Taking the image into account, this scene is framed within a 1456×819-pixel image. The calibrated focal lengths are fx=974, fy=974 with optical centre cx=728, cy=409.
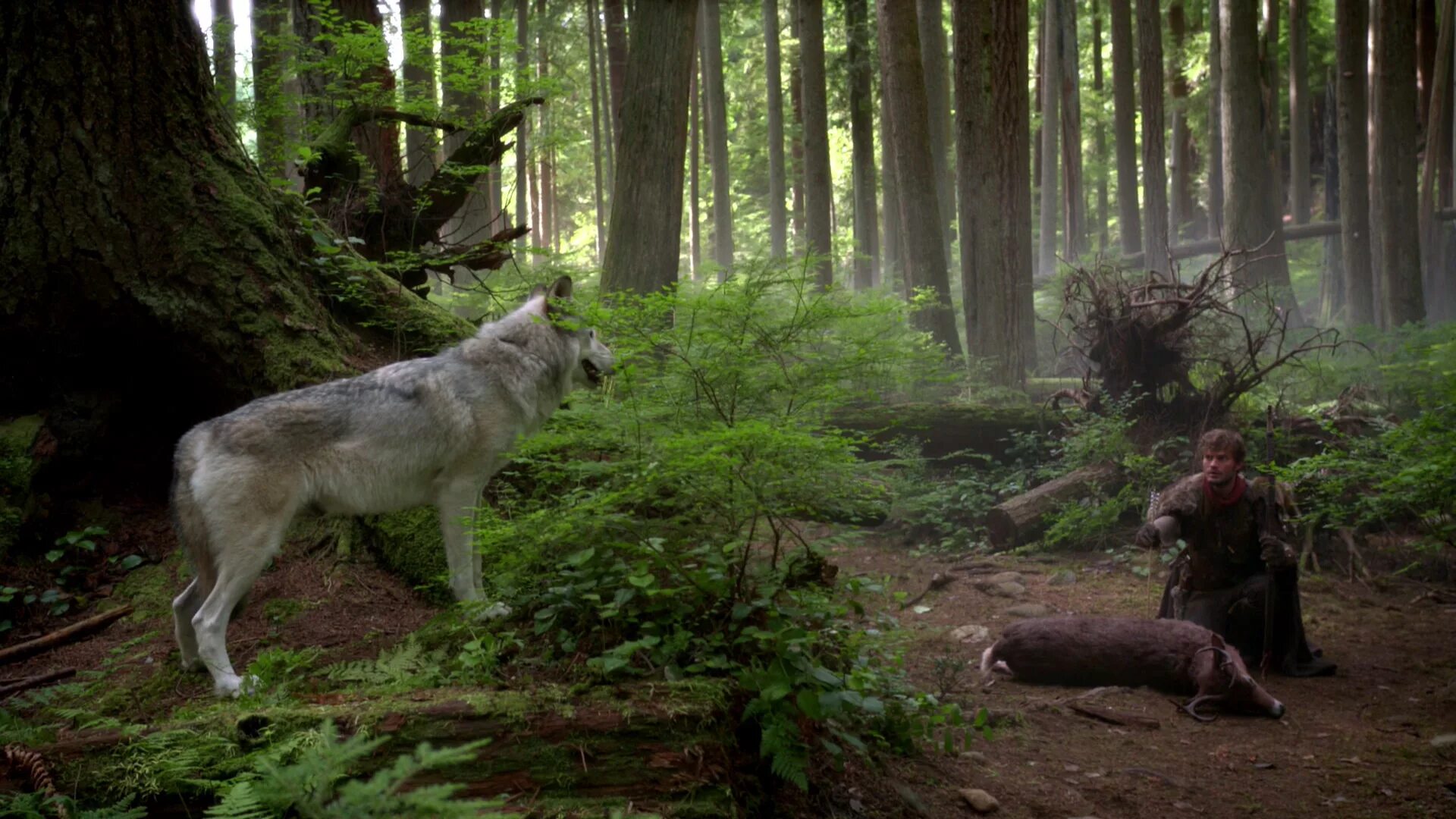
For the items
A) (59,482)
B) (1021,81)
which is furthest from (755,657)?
(1021,81)

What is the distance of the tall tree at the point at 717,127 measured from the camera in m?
27.3

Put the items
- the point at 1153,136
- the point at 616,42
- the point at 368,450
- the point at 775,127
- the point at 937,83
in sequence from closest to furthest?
the point at 368,450 → the point at 616,42 → the point at 937,83 → the point at 1153,136 → the point at 775,127

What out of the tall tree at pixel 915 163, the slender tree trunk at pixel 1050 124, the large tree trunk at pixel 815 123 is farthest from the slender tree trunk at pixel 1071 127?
the tall tree at pixel 915 163

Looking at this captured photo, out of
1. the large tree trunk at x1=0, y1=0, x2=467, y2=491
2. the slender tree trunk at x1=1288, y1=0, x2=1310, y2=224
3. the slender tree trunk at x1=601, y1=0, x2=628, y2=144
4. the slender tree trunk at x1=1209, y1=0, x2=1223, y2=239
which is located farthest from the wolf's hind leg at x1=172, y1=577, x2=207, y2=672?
the slender tree trunk at x1=1288, y1=0, x2=1310, y2=224

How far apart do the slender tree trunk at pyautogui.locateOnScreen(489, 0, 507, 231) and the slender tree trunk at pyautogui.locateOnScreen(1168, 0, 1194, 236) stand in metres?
20.3

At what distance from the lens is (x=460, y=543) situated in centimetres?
540

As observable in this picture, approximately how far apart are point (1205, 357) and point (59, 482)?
11829 mm

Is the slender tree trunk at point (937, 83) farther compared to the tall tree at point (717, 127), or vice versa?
the tall tree at point (717, 127)

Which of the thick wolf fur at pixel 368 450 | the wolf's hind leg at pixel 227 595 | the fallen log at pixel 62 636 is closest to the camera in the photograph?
the wolf's hind leg at pixel 227 595

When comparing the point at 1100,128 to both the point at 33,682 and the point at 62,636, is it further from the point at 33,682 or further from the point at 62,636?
the point at 33,682

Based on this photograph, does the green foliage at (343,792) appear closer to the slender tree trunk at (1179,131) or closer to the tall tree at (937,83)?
the tall tree at (937,83)

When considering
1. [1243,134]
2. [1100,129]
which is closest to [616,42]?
[1243,134]

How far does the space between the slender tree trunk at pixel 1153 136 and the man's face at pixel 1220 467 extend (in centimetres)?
2016

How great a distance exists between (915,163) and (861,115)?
8.20 metres
